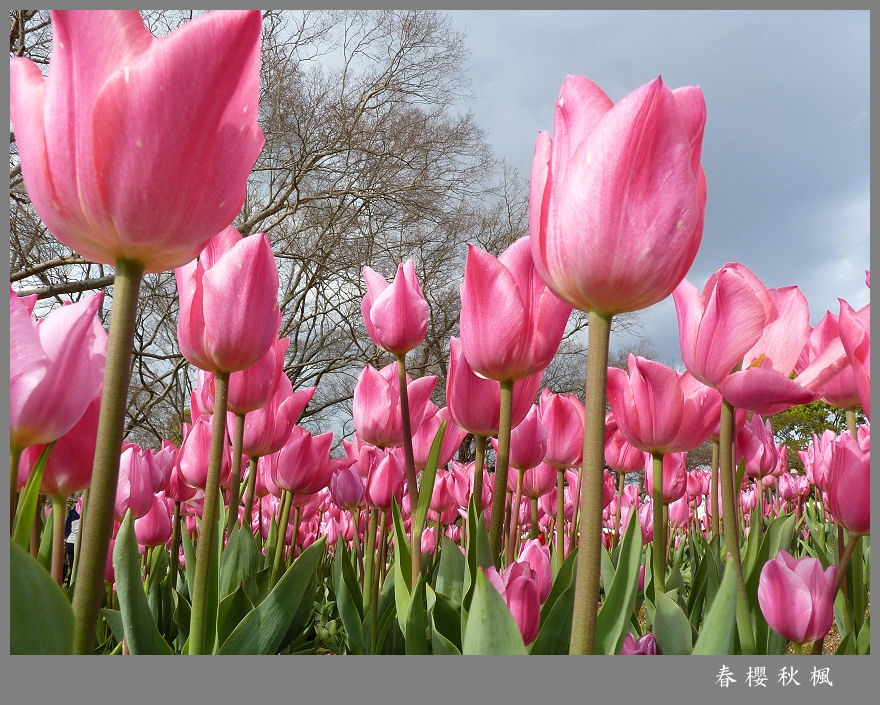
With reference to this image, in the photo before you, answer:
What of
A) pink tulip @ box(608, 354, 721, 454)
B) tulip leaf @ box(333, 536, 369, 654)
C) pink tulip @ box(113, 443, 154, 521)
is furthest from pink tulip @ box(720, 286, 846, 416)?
pink tulip @ box(113, 443, 154, 521)

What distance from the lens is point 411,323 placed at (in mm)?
979

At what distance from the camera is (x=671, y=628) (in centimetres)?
66

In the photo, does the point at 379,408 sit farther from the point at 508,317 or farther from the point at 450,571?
the point at 508,317

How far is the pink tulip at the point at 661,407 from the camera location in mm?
812

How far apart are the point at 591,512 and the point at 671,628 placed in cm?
36

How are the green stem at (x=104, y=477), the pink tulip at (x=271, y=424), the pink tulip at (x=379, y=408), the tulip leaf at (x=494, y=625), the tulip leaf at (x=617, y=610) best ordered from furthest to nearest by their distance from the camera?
the pink tulip at (x=379, y=408), the pink tulip at (x=271, y=424), the tulip leaf at (x=617, y=610), the tulip leaf at (x=494, y=625), the green stem at (x=104, y=477)

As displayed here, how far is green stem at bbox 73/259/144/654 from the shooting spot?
0.37 meters

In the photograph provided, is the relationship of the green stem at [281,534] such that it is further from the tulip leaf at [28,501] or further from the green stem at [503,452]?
the tulip leaf at [28,501]

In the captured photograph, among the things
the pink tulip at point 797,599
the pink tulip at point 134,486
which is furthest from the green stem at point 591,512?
the pink tulip at point 134,486

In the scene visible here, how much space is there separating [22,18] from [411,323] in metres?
7.42

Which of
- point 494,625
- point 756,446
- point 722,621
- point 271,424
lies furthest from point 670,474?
point 494,625

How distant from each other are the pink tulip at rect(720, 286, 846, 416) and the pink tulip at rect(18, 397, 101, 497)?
0.58m

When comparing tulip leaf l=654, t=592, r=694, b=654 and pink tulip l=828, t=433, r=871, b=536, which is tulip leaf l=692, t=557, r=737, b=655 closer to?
tulip leaf l=654, t=592, r=694, b=654

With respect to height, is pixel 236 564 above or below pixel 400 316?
below
